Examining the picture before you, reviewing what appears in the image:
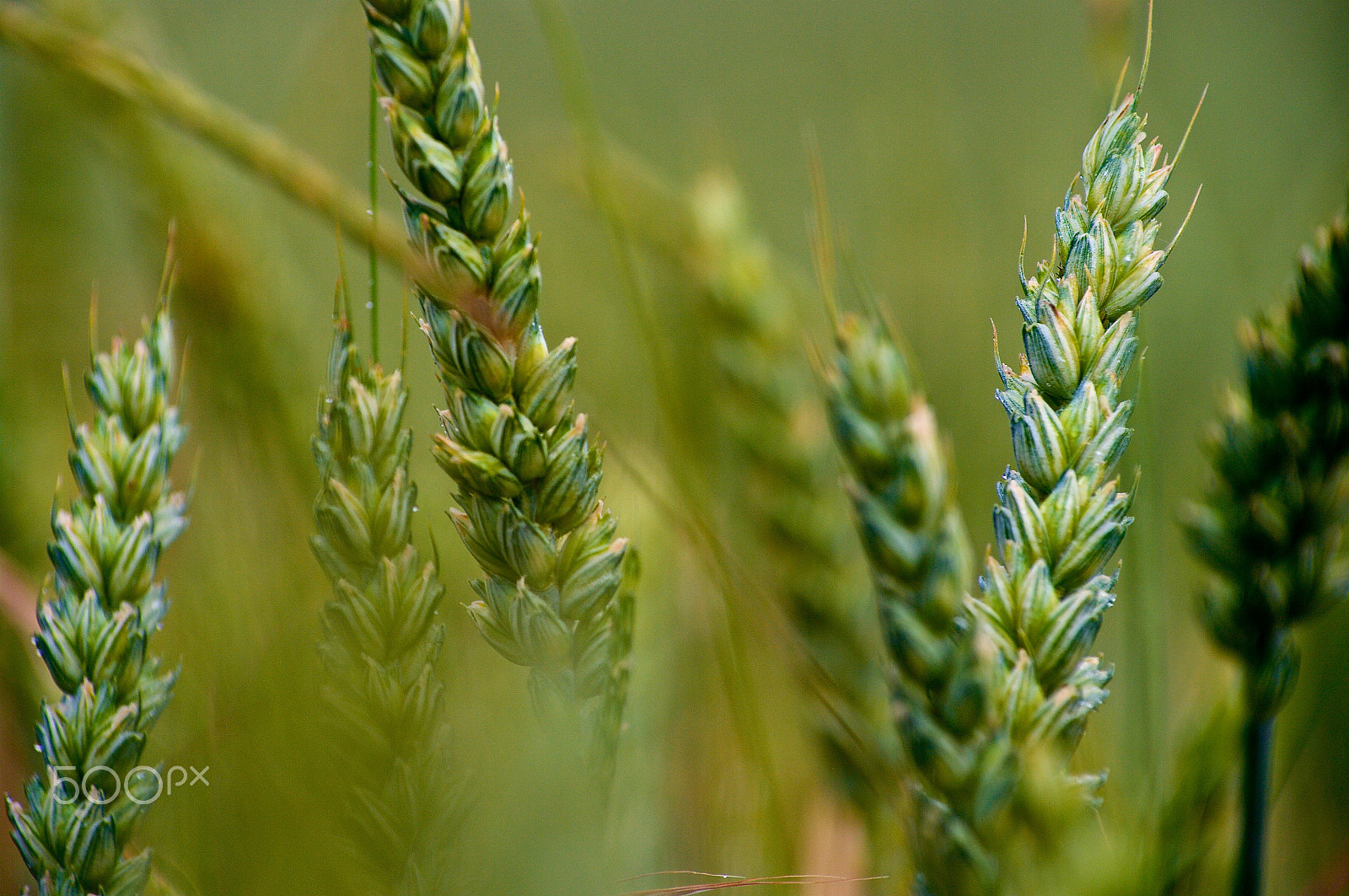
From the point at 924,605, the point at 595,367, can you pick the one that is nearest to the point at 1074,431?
the point at 924,605

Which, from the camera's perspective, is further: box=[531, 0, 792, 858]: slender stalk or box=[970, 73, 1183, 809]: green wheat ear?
box=[531, 0, 792, 858]: slender stalk

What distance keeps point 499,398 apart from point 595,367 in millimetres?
754

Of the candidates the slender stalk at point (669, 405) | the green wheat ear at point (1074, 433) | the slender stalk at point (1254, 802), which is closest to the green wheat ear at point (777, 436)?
the slender stalk at point (669, 405)

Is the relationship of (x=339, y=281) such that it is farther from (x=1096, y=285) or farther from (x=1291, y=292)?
(x=1291, y=292)

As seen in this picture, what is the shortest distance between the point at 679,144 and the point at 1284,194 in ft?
4.13

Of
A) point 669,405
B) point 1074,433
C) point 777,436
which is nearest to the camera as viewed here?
point 1074,433

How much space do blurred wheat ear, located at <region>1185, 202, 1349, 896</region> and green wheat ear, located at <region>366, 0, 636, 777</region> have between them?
0.38 meters

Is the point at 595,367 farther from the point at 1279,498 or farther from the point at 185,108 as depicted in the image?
the point at 1279,498

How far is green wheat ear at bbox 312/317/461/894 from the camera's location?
36 centimetres

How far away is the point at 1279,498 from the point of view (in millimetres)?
512

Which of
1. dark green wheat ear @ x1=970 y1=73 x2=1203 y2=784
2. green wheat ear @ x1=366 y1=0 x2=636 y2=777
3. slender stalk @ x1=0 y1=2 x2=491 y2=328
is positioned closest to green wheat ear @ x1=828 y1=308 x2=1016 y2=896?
dark green wheat ear @ x1=970 y1=73 x2=1203 y2=784

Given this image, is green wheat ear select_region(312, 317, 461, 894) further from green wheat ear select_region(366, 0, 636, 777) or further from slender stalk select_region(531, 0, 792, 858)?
slender stalk select_region(531, 0, 792, 858)

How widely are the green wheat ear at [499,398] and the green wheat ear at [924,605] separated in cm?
14

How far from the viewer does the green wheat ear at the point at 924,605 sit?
38 cm
